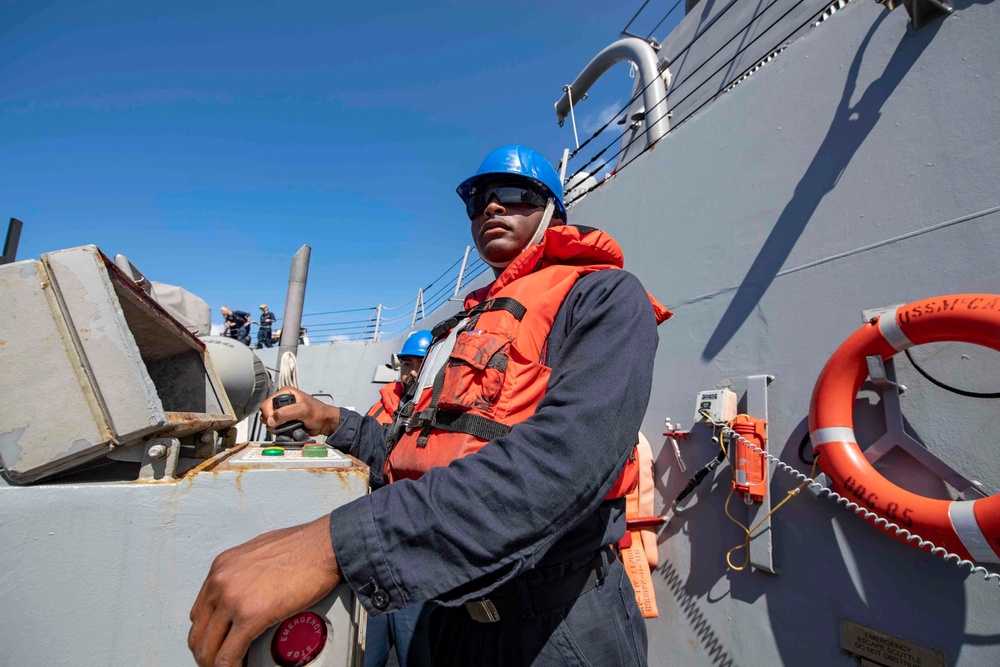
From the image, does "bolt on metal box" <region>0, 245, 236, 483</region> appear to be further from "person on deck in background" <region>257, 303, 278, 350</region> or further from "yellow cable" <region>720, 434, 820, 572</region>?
"person on deck in background" <region>257, 303, 278, 350</region>

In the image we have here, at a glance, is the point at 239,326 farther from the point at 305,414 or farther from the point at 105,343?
the point at 105,343

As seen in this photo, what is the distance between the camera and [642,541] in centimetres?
242

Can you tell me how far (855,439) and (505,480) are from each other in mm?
1553

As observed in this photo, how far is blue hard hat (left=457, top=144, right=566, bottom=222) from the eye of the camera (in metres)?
1.79

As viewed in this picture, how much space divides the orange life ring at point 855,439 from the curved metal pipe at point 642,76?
2.49 meters

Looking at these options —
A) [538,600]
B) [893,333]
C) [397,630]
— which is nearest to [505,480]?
[538,600]

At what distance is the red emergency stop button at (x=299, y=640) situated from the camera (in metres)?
0.75

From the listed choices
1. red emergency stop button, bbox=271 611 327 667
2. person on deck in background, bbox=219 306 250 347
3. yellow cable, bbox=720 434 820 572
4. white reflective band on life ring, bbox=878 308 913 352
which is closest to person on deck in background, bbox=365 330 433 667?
red emergency stop button, bbox=271 611 327 667

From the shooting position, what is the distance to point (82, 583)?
0.81 m

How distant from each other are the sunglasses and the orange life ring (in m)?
1.24

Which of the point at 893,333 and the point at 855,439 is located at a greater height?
the point at 893,333

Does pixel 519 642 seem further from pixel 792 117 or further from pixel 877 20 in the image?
pixel 877 20

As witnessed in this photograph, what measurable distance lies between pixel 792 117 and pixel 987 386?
1.47m

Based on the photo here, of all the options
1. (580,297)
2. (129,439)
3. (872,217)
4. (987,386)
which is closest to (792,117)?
(872,217)
